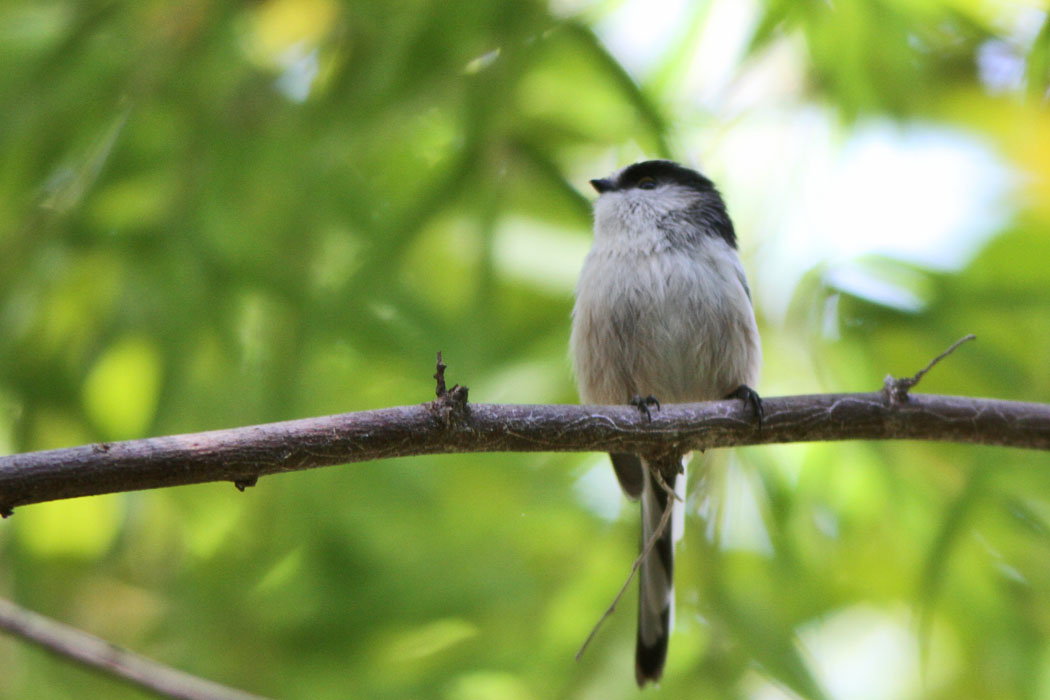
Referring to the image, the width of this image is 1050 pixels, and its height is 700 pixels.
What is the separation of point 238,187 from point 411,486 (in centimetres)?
124

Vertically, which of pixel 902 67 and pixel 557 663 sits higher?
pixel 902 67

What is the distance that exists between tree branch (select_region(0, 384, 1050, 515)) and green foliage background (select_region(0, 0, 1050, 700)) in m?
1.01

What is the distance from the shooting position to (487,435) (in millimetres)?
1932

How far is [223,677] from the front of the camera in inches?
125

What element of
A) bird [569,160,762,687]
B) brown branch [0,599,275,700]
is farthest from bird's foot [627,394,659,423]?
brown branch [0,599,275,700]

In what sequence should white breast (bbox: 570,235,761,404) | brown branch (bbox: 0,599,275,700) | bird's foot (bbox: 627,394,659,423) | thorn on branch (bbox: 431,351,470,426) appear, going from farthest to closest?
1. white breast (bbox: 570,235,761,404)
2. brown branch (bbox: 0,599,275,700)
3. bird's foot (bbox: 627,394,659,423)
4. thorn on branch (bbox: 431,351,470,426)

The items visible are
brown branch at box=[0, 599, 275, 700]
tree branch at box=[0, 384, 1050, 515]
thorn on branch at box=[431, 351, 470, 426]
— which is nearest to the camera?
tree branch at box=[0, 384, 1050, 515]

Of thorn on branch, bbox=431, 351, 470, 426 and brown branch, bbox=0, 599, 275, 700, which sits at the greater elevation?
thorn on branch, bbox=431, 351, 470, 426

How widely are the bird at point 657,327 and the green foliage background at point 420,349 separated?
0.71ft

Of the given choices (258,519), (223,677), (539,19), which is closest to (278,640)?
(223,677)

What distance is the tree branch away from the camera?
1.64 metres

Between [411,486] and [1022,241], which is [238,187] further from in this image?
[1022,241]

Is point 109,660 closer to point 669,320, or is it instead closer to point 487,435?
point 487,435

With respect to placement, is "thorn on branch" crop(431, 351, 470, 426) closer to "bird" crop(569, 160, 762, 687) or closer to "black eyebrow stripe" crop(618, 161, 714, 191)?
"bird" crop(569, 160, 762, 687)
